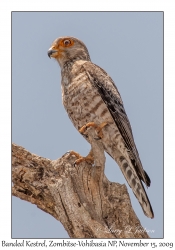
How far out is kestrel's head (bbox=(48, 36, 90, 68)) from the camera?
8461 mm

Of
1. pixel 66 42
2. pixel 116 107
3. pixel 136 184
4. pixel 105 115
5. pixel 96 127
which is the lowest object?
pixel 136 184

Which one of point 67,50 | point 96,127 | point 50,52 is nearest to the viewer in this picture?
point 96,127

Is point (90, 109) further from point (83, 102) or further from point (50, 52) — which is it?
point (50, 52)

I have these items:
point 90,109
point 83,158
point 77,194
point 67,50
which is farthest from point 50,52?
point 77,194

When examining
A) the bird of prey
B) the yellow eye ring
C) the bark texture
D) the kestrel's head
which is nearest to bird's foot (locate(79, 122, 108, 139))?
the bird of prey

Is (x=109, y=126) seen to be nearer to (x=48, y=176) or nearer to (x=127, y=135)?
(x=127, y=135)

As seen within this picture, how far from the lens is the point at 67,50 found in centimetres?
855

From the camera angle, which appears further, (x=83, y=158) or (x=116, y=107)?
(x=116, y=107)

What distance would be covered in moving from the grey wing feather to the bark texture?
2.92 ft

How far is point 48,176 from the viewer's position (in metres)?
6.50

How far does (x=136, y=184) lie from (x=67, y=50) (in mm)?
2823

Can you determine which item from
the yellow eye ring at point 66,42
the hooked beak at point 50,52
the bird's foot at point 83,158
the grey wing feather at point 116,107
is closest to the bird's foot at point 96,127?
the grey wing feather at point 116,107

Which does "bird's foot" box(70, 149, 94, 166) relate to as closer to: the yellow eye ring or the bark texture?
the bark texture

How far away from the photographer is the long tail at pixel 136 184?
6.96m
